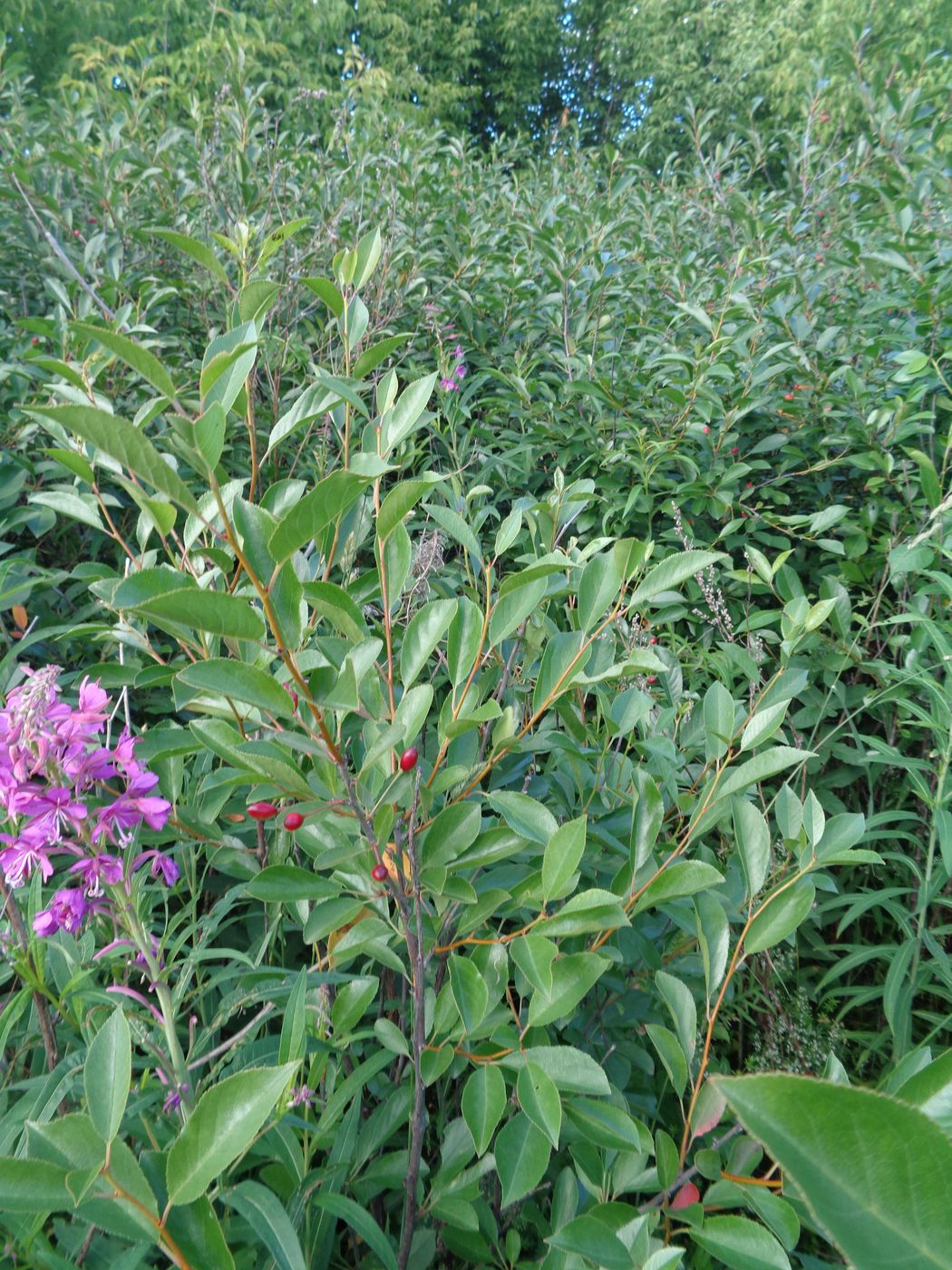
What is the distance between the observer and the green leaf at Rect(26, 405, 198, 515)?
45cm

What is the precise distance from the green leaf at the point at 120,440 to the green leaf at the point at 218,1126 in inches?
14.8

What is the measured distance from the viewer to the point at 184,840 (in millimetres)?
1161

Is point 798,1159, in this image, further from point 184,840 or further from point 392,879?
point 184,840

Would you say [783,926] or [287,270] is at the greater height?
[287,270]

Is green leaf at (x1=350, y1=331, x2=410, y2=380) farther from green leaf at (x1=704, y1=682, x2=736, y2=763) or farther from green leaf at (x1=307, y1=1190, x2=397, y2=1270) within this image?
green leaf at (x1=307, y1=1190, x2=397, y2=1270)

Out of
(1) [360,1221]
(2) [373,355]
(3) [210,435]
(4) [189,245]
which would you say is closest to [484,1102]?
(1) [360,1221]

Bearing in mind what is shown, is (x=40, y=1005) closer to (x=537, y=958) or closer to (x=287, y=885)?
(x=287, y=885)

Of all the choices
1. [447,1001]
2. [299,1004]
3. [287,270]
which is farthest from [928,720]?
[287,270]

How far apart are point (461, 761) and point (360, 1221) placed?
476 mm

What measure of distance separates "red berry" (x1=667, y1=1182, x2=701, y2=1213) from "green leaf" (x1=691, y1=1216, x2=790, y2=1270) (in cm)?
7

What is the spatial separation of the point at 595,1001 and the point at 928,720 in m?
0.83

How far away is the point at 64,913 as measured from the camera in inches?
31.8

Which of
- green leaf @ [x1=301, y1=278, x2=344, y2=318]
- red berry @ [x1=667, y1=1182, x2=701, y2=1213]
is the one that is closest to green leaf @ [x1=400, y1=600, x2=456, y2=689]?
green leaf @ [x1=301, y1=278, x2=344, y2=318]

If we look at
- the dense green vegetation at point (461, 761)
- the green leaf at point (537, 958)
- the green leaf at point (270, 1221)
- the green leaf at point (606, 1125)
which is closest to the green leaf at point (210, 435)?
the dense green vegetation at point (461, 761)
